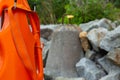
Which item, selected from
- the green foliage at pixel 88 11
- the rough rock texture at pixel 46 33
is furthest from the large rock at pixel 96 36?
the green foliage at pixel 88 11

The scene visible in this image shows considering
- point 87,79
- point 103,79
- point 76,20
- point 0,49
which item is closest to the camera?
point 0,49

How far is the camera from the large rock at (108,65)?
4.06 meters

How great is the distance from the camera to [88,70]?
13.8 feet

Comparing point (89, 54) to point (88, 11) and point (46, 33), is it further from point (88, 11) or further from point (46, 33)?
point (88, 11)

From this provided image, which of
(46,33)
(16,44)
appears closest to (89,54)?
(46,33)

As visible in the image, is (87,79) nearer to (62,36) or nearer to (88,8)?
(62,36)

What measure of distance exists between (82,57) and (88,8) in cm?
189

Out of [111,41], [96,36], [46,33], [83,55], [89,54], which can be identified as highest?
[111,41]

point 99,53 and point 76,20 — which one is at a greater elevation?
point 99,53

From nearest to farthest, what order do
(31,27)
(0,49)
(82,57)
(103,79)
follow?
1. (0,49)
2. (31,27)
3. (103,79)
4. (82,57)

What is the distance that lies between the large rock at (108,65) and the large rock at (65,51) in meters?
0.50

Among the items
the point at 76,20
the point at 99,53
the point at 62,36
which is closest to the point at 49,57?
the point at 62,36

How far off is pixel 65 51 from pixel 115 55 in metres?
0.98

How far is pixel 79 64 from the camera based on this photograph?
441 cm
